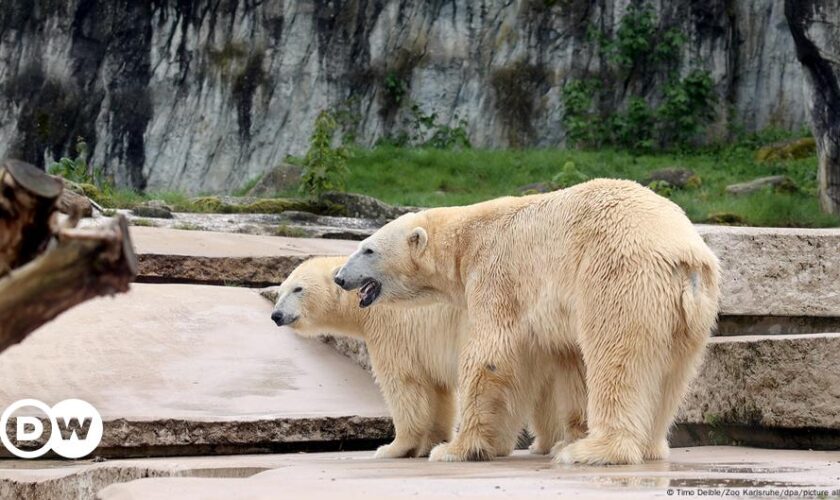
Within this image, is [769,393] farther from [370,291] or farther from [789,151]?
[789,151]

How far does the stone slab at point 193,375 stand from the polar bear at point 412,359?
0.42 meters

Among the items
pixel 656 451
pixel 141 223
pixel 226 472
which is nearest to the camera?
pixel 226 472

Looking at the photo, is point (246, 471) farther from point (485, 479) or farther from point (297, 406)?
point (297, 406)

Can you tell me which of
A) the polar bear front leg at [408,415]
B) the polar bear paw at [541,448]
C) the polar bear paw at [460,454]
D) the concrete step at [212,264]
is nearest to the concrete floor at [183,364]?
the polar bear front leg at [408,415]

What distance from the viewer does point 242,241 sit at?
10.1 metres

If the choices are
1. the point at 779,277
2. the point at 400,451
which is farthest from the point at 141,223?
the point at 779,277

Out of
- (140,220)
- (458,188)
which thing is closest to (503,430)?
(140,220)

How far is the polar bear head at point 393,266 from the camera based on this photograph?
236 inches

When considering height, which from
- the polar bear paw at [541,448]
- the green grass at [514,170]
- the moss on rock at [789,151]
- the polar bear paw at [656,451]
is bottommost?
the green grass at [514,170]

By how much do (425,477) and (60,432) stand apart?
271cm

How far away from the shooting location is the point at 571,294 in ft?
16.8

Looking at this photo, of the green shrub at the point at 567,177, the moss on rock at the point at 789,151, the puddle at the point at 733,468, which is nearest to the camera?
the puddle at the point at 733,468

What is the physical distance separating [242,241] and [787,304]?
4827 millimetres

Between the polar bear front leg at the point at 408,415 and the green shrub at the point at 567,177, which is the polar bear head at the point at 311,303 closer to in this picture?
the polar bear front leg at the point at 408,415
